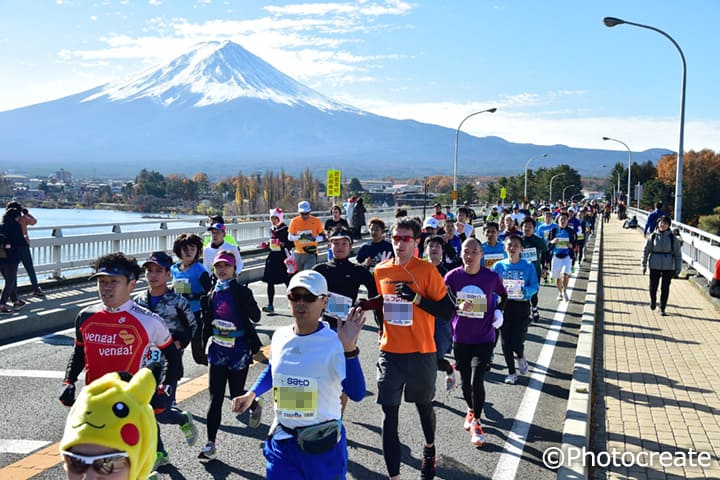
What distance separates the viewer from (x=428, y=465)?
16.7 ft

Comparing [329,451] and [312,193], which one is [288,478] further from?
[312,193]

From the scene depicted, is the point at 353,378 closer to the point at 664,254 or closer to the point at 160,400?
the point at 160,400

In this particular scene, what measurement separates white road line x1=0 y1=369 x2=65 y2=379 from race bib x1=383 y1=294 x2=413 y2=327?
4.73 m

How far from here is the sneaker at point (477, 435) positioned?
588 centimetres

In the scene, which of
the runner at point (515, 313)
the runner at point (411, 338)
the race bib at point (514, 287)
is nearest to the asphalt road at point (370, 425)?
the runner at point (515, 313)

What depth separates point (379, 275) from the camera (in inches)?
208

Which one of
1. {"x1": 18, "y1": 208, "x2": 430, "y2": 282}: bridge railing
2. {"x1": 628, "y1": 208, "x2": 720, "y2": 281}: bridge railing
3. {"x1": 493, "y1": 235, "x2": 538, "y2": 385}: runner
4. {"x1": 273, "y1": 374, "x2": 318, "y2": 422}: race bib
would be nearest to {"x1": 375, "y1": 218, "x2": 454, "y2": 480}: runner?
{"x1": 273, "y1": 374, "x2": 318, "y2": 422}: race bib

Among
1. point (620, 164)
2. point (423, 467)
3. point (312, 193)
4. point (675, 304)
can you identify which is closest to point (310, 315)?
point (423, 467)

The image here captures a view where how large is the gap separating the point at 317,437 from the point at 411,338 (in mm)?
1614

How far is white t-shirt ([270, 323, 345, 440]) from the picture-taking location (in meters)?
3.59

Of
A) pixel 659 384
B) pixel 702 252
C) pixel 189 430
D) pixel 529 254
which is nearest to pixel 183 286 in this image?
pixel 189 430

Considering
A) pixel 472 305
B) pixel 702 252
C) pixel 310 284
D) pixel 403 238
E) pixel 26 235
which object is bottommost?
pixel 702 252

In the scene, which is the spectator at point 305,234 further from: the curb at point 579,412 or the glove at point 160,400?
the glove at point 160,400

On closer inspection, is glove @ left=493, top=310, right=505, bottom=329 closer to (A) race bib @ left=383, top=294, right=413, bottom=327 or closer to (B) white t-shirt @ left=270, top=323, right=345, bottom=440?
(A) race bib @ left=383, top=294, right=413, bottom=327
